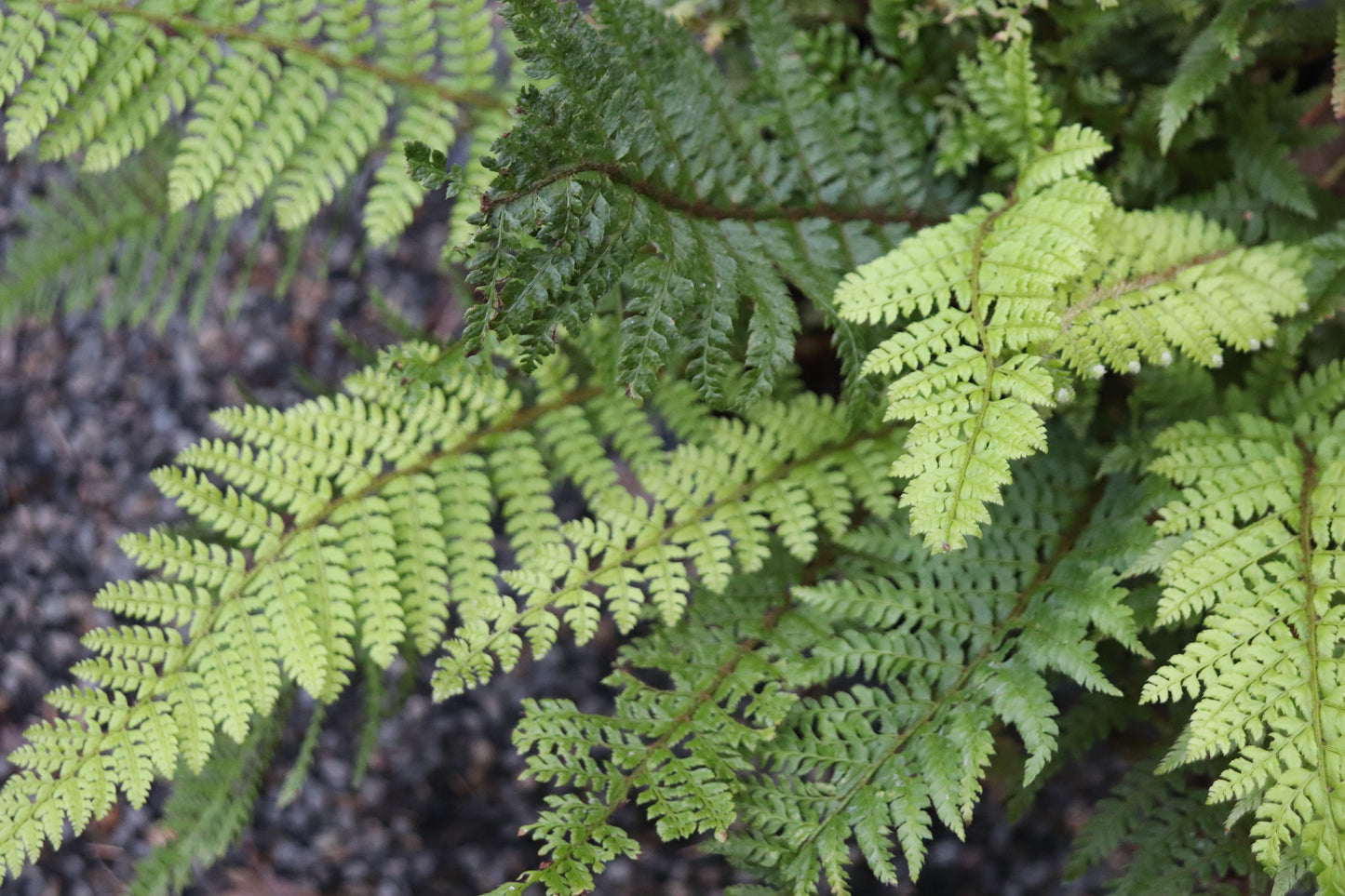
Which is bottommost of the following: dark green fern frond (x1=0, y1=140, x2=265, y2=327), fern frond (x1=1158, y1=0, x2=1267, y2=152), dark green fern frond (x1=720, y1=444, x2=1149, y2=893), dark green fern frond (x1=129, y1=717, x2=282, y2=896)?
dark green fern frond (x1=129, y1=717, x2=282, y2=896)

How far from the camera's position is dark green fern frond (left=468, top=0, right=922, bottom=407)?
131cm

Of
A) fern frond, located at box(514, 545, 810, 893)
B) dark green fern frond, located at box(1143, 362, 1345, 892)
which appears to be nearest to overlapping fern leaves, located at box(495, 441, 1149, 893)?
fern frond, located at box(514, 545, 810, 893)

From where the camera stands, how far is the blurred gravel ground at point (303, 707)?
2465 millimetres

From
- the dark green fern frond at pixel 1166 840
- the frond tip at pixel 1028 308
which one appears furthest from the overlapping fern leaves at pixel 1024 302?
the dark green fern frond at pixel 1166 840

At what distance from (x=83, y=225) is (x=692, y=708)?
7.06 feet

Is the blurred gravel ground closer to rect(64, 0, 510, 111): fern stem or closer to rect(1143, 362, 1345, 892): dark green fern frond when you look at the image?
rect(64, 0, 510, 111): fern stem

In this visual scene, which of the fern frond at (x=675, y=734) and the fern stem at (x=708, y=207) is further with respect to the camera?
the fern frond at (x=675, y=734)

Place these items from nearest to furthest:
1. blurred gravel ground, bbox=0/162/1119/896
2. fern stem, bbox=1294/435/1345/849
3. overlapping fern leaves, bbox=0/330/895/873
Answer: fern stem, bbox=1294/435/1345/849 → overlapping fern leaves, bbox=0/330/895/873 → blurred gravel ground, bbox=0/162/1119/896

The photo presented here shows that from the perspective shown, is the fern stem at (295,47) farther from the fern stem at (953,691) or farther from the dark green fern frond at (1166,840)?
the dark green fern frond at (1166,840)

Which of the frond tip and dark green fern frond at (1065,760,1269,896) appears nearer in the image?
the frond tip

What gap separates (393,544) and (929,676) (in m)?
1.01

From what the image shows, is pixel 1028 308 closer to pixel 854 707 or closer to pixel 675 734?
pixel 854 707

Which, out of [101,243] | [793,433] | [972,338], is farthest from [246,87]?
[972,338]

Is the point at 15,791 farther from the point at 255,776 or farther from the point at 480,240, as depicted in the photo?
the point at 480,240
